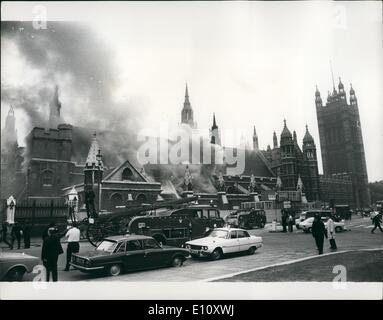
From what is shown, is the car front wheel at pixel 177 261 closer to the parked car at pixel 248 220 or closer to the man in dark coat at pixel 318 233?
the man in dark coat at pixel 318 233

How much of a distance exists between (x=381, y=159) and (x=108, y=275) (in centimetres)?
1096

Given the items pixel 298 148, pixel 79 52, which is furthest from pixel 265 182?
pixel 79 52

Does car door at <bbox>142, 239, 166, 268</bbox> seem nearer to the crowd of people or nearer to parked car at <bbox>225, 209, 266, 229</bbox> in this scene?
the crowd of people

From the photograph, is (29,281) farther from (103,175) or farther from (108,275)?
(103,175)

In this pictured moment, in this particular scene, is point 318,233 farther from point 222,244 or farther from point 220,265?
point 220,265

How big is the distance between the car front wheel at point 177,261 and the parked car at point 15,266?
4529 millimetres

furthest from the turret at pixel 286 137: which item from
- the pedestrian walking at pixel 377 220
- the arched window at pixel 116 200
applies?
the pedestrian walking at pixel 377 220

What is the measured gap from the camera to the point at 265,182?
47906mm

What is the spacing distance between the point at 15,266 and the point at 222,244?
24.2 feet

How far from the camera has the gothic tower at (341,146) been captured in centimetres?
5894

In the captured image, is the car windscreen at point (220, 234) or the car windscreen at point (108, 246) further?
the car windscreen at point (220, 234)

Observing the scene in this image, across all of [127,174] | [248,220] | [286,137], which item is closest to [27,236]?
[127,174]

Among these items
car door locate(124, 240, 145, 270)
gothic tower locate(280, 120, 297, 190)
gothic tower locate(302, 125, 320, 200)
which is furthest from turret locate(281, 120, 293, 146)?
car door locate(124, 240, 145, 270)

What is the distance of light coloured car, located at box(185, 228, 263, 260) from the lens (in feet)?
38.3
